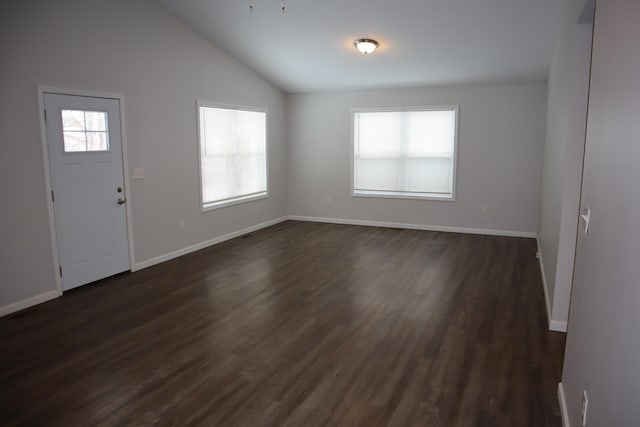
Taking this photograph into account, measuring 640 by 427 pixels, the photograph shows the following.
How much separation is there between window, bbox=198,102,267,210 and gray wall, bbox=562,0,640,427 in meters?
4.97

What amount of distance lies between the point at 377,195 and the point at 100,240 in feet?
15.0

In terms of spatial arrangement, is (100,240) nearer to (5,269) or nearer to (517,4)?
(5,269)

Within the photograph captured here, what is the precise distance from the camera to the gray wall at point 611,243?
51.3 inches

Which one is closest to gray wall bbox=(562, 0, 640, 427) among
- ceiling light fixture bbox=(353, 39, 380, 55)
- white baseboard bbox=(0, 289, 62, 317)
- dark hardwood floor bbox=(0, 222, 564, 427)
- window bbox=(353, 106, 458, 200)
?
dark hardwood floor bbox=(0, 222, 564, 427)

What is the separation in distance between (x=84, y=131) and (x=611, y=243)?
456 centimetres

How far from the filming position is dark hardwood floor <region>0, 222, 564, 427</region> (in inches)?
97.4

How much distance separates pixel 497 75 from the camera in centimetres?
632

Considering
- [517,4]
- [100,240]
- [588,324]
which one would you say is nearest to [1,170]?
[100,240]

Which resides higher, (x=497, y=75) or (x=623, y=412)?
(x=497, y=75)

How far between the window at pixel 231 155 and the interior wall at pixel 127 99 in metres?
0.18

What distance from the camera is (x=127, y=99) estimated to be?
16.0 feet

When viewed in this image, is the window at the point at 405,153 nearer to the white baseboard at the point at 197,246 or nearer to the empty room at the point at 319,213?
the empty room at the point at 319,213

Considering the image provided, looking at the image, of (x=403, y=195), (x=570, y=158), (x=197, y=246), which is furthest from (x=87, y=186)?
(x=403, y=195)

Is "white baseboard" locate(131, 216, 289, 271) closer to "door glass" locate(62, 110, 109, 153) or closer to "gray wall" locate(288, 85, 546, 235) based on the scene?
"gray wall" locate(288, 85, 546, 235)
